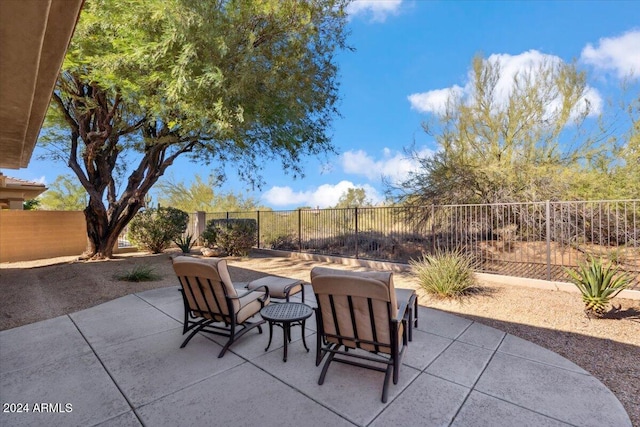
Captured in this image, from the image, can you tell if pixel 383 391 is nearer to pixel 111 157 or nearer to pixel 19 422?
pixel 19 422

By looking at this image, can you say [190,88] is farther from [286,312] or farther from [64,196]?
[64,196]

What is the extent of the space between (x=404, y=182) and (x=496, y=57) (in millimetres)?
4793

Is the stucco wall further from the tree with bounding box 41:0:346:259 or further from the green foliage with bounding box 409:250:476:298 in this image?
the green foliage with bounding box 409:250:476:298

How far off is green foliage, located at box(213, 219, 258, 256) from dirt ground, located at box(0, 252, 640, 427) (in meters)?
2.45

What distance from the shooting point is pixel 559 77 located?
340 inches

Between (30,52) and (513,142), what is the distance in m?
11.1

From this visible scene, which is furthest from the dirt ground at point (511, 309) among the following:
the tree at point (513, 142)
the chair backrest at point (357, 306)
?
the tree at point (513, 142)

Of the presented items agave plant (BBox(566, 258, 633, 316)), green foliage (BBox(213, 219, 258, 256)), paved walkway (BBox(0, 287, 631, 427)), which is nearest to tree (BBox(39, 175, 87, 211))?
green foliage (BBox(213, 219, 258, 256))

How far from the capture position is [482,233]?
29.0 ft

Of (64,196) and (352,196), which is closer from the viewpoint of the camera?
(352,196)

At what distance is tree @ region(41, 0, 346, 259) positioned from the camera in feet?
19.8

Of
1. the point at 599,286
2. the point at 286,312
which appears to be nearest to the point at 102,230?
the point at 286,312

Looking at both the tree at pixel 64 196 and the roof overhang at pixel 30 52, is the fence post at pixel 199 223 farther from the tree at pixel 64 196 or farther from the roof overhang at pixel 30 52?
the tree at pixel 64 196

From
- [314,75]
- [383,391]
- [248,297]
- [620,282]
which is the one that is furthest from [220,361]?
[314,75]
